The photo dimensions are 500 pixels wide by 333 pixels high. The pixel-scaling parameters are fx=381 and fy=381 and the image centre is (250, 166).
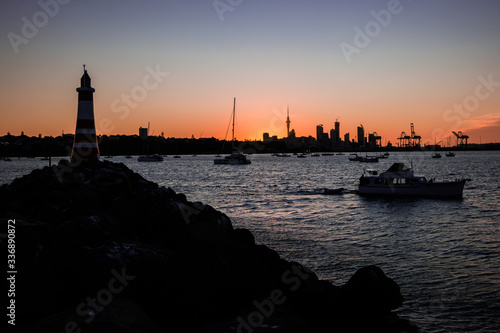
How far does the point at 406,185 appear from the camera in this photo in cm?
3750

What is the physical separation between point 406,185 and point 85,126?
3056cm

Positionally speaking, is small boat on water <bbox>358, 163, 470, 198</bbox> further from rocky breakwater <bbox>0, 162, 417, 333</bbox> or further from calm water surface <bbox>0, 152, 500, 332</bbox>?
rocky breakwater <bbox>0, 162, 417, 333</bbox>

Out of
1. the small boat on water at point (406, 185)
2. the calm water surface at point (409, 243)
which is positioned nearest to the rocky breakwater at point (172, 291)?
the calm water surface at point (409, 243)

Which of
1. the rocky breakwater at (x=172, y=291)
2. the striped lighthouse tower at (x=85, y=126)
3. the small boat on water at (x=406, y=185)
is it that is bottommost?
the small boat on water at (x=406, y=185)

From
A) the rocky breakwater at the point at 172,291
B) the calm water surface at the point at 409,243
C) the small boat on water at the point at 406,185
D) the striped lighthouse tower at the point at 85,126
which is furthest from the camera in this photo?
the small boat on water at the point at 406,185

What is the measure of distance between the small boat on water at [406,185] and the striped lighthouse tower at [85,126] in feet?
93.9

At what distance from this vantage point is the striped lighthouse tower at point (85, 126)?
17719mm

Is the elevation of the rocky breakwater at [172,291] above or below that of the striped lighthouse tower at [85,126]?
below

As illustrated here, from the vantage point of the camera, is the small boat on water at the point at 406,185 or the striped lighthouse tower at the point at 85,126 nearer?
the striped lighthouse tower at the point at 85,126

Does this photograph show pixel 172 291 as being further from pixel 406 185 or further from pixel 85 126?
pixel 406 185

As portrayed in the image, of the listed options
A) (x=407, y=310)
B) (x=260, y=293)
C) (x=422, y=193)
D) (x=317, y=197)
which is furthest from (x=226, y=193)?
(x=260, y=293)

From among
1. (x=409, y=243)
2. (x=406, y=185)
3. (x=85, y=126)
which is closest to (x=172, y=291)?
(x=85, y=126)

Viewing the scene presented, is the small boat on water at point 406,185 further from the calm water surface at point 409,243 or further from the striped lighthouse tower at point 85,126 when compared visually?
the striped lighthouse tower at point 85,126

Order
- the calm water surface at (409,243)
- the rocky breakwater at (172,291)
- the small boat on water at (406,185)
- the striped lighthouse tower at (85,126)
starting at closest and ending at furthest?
the rocky breakwater at (172,291) < the calm water surface at (409,243) < the striped lighthouse tower at (85,126) < the small boat on water at (406,185)
